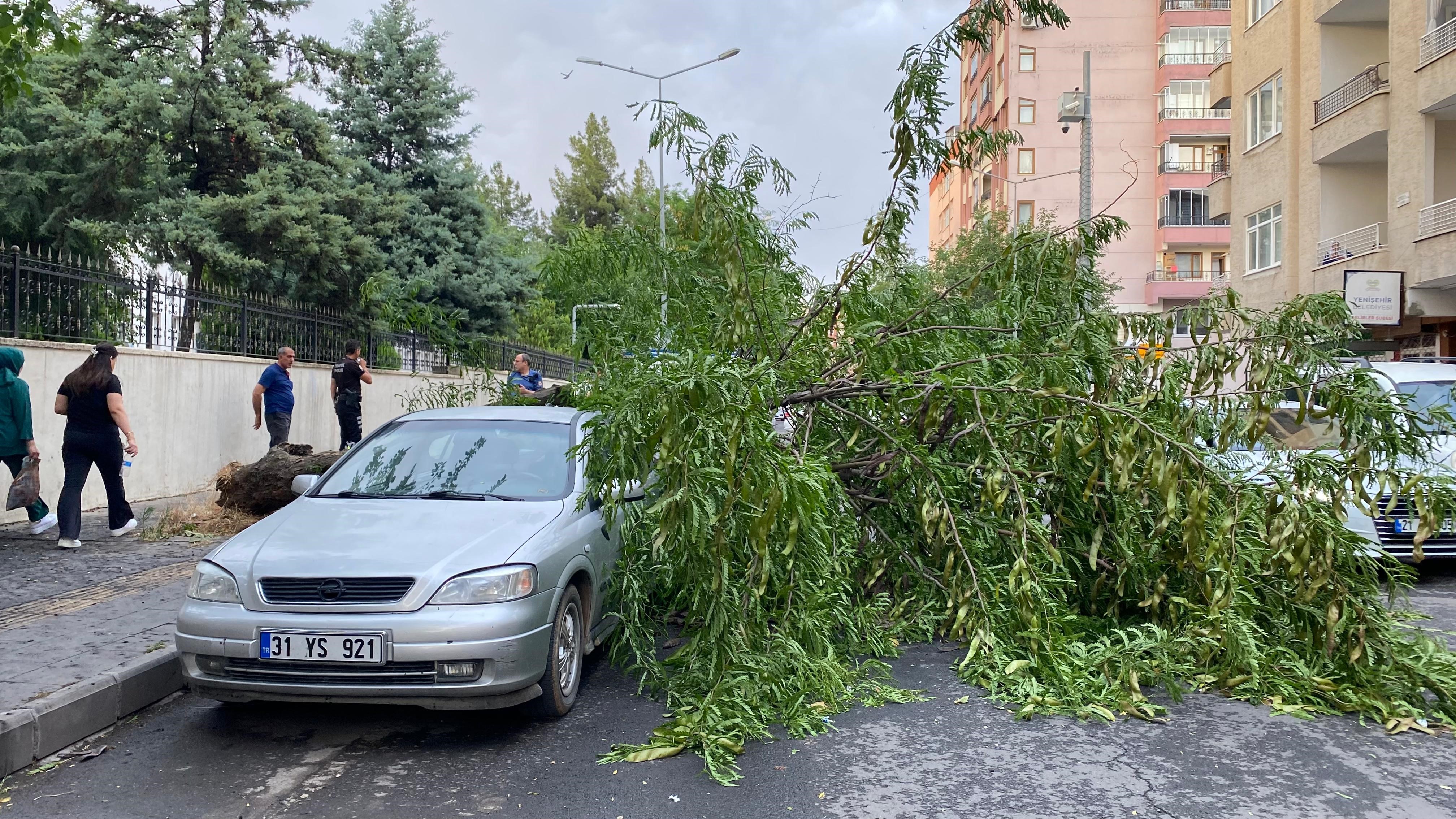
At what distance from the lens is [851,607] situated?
634 cm

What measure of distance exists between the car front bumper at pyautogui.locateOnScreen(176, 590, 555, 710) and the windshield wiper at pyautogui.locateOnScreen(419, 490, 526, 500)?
106 centimetres

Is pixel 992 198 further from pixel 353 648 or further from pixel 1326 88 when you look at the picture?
pixel 353 648

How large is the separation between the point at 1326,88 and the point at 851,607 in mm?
22276

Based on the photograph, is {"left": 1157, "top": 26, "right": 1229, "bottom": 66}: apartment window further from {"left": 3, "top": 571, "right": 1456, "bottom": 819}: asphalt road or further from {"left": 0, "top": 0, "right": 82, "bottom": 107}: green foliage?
{"left": 3, "top": 571, "right": 1456, "bottom": 819}: asphalt road

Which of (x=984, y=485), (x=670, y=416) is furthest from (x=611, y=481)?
(x=984, y=485)

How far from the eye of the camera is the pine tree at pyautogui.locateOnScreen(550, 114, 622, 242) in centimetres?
7362

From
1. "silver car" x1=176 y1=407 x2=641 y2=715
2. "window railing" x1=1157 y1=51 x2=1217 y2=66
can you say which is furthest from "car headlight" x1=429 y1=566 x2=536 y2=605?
"window railing" x1=1157 y1=51 x2=1217 y2=66

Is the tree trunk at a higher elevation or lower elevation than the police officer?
lower

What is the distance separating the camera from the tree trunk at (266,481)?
35.8 feet

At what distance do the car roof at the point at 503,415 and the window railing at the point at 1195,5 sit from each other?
49.9 metres

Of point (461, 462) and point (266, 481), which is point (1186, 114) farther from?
point (461, 462)

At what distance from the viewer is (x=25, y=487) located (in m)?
9.34

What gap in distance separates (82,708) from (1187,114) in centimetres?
5155

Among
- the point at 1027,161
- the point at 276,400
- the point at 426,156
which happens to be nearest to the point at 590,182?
the point at 1027,161
